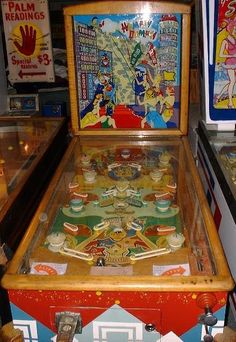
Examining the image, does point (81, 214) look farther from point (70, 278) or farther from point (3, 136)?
point (3, 136)

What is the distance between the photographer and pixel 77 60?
7.73ft

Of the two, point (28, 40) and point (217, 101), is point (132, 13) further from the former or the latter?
point (28, 40)

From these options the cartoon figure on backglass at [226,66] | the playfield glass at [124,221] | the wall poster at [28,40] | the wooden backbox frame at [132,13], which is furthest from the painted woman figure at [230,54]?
the wall poster at [28,40]

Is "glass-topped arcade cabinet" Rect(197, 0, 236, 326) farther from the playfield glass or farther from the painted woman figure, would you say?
the playfield glass

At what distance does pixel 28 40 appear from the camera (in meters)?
4.00

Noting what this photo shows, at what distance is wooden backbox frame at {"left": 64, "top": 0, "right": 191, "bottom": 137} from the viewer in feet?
7.28

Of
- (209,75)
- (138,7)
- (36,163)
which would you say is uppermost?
(138,7)

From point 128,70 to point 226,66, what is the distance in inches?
23.3

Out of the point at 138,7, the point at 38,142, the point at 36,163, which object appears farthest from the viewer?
the point at 38,142

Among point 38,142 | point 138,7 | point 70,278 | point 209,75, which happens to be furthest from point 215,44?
point 70,278

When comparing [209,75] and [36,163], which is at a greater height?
[209,75]

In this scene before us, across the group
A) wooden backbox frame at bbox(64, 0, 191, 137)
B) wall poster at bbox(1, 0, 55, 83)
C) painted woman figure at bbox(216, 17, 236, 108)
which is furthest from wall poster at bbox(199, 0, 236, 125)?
wall poster at bbox(1, 0, 55, 83)

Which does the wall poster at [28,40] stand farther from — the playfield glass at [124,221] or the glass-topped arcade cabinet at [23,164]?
the playfield glass at [124,221]

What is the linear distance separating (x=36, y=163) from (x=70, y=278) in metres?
0.98
